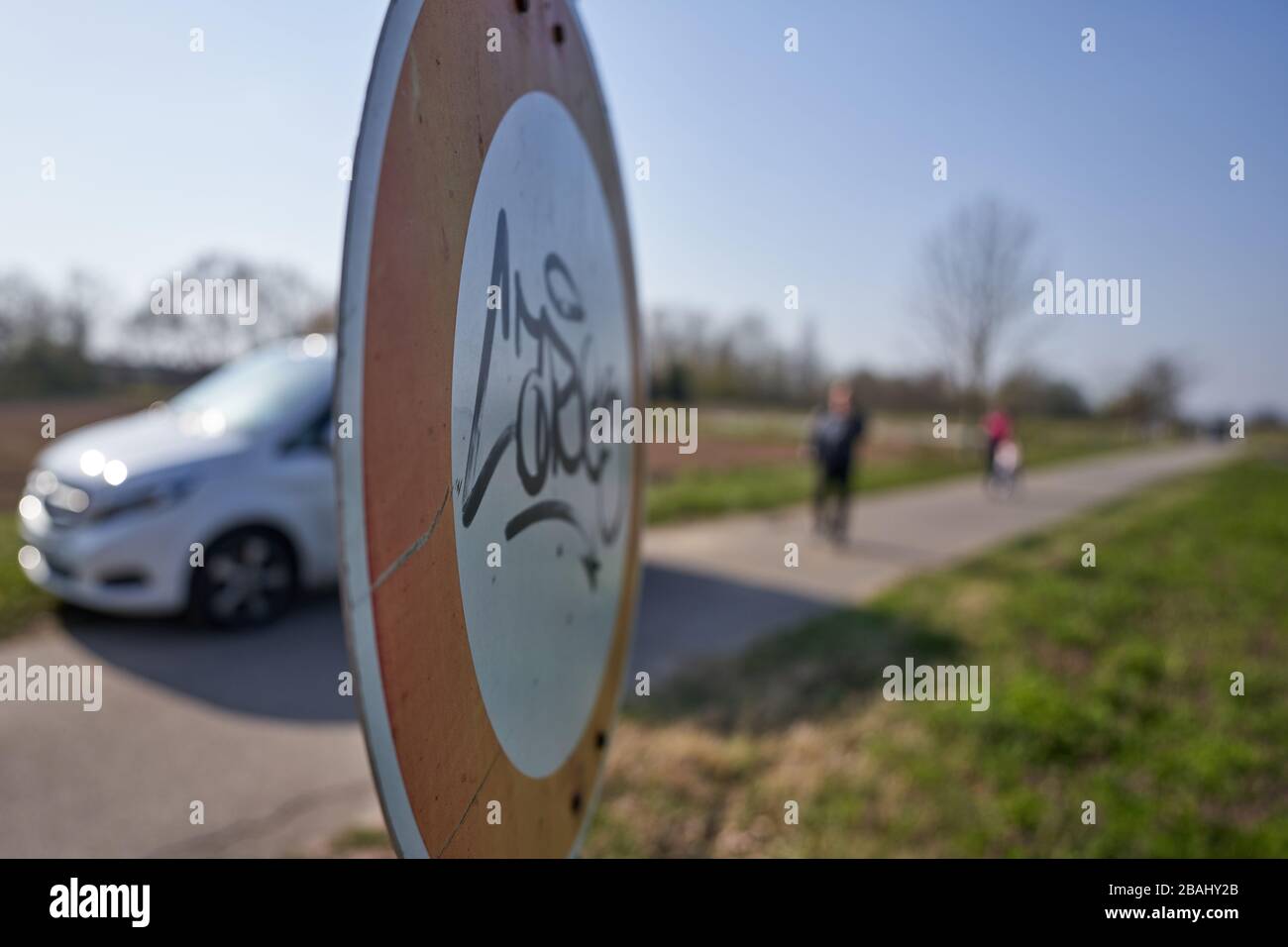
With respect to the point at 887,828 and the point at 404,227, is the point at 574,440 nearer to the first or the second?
the point at 404,227

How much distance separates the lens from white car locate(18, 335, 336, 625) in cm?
465

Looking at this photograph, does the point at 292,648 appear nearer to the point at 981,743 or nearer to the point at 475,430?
the point at 981,743

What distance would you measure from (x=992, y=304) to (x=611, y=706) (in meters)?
31.1

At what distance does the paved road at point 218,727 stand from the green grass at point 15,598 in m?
0.15

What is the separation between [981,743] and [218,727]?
11.7 feet

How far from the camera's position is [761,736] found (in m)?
3.74

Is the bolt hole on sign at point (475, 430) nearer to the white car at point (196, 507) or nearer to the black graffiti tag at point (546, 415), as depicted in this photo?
the black graffiti tag at point (546, 415)

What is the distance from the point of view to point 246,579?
4.95 meters

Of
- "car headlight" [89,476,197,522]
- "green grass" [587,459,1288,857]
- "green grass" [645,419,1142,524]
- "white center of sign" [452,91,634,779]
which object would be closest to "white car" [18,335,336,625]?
"car headlight" [89,476,197,522]

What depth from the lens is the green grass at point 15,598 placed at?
15.8 ft

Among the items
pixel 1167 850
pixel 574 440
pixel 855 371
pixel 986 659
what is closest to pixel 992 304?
pixel 855 371

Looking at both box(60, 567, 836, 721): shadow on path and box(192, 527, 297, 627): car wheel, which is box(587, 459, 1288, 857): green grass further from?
box(192, 527, 297, 627): car wheel

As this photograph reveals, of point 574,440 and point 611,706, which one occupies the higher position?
point 574,440
